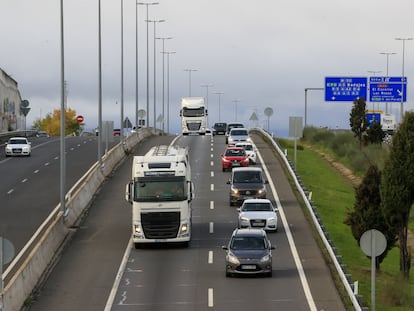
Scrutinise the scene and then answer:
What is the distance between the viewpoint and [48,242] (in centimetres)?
3653

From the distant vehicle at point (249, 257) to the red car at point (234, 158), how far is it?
29.9 metres

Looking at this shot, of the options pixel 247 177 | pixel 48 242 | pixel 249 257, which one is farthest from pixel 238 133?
pixel 249 257

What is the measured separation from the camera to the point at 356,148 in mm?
88125

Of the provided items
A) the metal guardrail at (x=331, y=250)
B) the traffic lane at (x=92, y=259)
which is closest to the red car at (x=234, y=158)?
the metal guardrail at (x=331, y=250)

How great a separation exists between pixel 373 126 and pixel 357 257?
47.9m

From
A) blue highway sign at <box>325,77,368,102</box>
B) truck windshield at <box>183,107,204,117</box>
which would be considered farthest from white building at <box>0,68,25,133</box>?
blue highway sign at <box>325,77,368,102</box>

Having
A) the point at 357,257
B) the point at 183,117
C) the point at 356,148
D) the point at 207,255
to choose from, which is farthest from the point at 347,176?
the point at 207,255

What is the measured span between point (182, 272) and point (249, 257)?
245cm

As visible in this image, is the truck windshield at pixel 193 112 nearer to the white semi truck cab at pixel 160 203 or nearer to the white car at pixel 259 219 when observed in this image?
the white car at pixel 259 219

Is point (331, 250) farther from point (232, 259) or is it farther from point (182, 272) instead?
point (182, 272)

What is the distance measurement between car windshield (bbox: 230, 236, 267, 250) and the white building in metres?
92.2

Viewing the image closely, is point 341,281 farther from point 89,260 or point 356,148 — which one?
point 356,148

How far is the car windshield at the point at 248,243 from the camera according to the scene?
33.5 meters

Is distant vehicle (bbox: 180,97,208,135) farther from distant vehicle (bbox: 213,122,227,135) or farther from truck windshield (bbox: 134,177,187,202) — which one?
truck windshield (bbox: 134,177,187,202)
